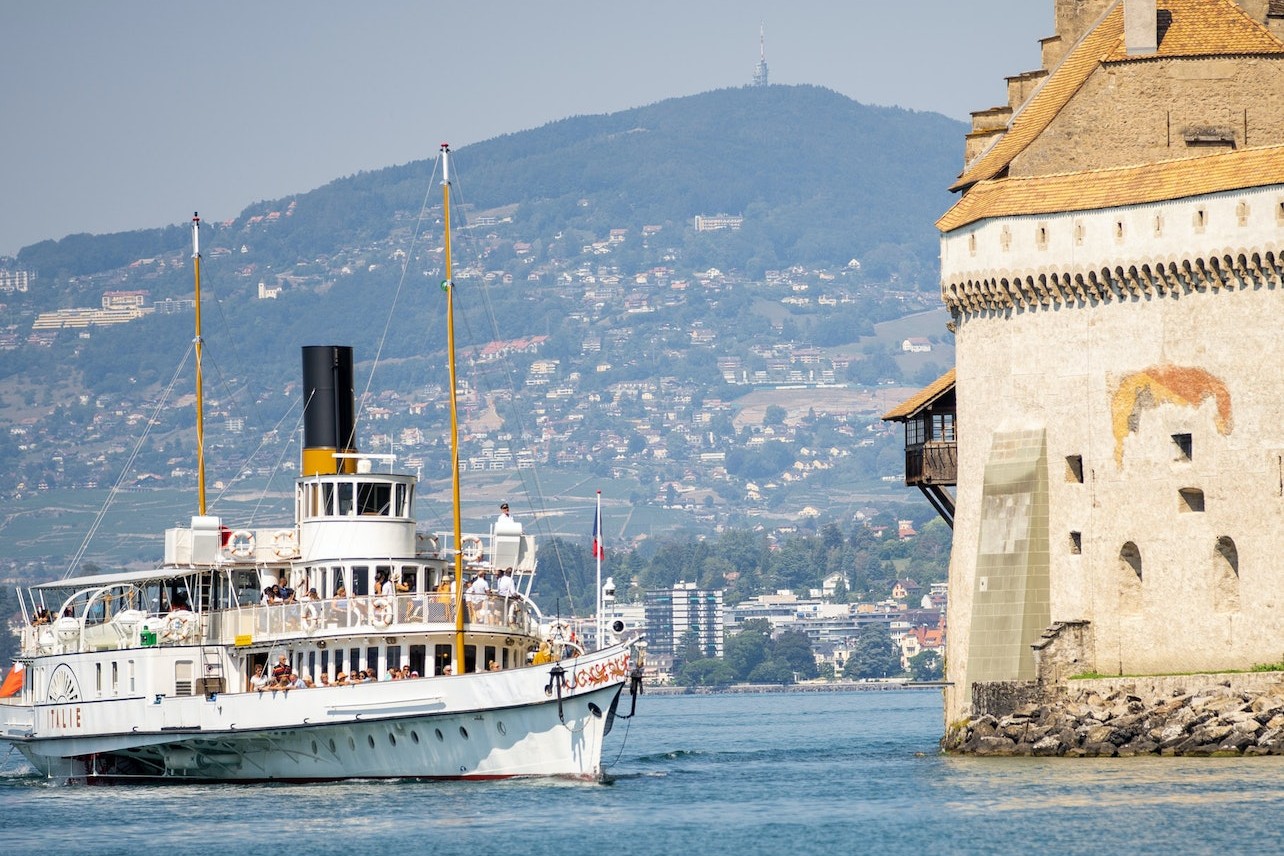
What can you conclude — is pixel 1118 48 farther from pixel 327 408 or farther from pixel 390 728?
pixel 390 728

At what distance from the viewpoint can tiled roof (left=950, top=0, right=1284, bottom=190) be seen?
6694 cm

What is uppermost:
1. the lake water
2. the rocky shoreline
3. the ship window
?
the ship window

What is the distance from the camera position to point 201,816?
57.1 metres

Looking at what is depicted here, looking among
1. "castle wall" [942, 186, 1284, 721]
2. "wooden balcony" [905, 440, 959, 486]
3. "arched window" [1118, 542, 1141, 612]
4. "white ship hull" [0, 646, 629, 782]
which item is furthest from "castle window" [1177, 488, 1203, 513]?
"white ship hull" [0, 646, 629, 782]

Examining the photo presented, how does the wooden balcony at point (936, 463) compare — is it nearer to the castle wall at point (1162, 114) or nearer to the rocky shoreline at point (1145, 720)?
the castle wall at point (1162, 114)

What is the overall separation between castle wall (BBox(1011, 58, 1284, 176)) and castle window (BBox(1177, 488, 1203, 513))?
31.3 feet

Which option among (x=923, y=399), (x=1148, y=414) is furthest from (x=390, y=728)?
(x=923, y=399)

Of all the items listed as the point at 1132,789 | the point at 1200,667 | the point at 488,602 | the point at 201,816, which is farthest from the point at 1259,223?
the point at 201,816

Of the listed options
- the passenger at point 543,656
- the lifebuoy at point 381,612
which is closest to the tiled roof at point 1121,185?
the passenger at point 543,656

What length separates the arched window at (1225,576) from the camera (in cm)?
6062

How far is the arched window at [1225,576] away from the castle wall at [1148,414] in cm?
4

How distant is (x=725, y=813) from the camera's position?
56.7 m

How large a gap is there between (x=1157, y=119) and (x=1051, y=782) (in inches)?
753

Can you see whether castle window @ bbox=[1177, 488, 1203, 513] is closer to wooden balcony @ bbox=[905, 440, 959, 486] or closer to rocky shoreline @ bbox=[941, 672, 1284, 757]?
rocky shoreline @ bbox=[941, 672, 1284, 757]
